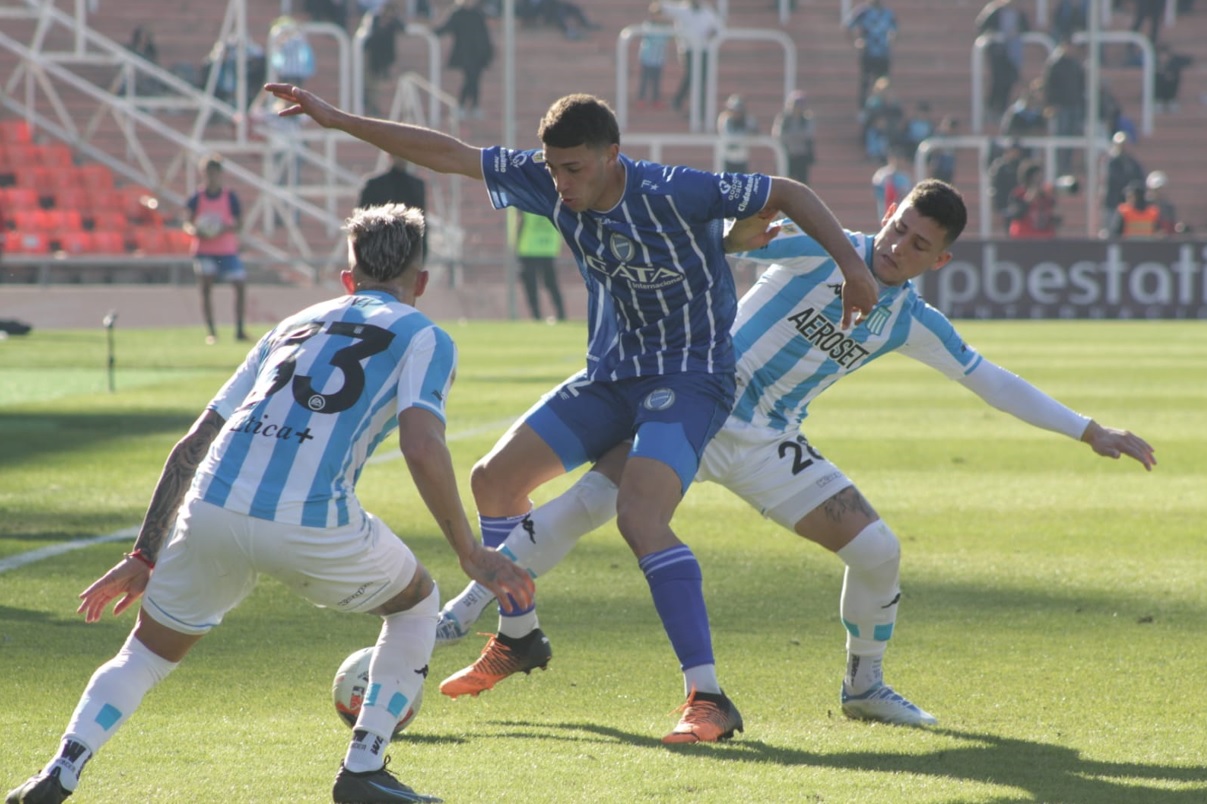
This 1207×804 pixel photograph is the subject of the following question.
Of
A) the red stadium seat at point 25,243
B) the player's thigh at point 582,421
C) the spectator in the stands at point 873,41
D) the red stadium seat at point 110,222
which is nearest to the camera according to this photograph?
the player's thigh at point 582,421

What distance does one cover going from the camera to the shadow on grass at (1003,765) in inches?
173

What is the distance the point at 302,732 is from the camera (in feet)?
15.9

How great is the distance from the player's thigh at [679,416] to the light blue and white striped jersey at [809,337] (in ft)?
0.94

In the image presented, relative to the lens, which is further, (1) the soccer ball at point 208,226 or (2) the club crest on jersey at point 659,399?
(1) the soccer ball at point 208,226

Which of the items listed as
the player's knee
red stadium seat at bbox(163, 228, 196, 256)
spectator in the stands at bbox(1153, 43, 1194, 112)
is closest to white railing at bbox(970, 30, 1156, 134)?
spectator in the stands at bbox(1153, 43, 1194, 112)

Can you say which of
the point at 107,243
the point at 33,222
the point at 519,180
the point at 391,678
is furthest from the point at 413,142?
the point at 33,222

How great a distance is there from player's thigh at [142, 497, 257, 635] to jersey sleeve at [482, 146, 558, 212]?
1.57m

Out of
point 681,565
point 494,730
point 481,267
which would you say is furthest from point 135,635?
point 481,267

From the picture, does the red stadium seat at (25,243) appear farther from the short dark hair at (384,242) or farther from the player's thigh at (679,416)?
the short dark hair at (384,242)

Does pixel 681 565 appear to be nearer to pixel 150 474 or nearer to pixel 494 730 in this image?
pixel 494 730

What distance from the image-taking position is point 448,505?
407 cm

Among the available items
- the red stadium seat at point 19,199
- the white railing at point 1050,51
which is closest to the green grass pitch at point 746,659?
the red stadium seat at point 19,199

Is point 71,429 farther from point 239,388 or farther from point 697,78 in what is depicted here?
point 697,78

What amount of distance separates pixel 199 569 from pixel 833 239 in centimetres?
196
